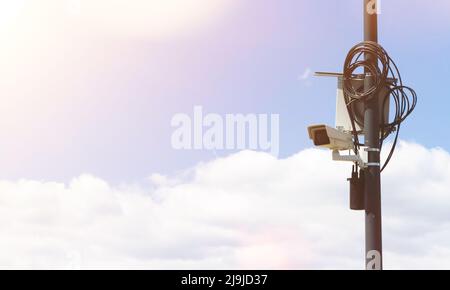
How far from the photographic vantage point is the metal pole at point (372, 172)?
1109cm

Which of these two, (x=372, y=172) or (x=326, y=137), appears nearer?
(x=326, y=137)

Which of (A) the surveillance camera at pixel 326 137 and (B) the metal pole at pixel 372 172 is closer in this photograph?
(A) the surveillance camera at pixel 326 137

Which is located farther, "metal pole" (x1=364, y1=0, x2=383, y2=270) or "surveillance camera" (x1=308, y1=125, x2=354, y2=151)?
"metal pole" (x1=364, y1=0, x2=383, y2=270)

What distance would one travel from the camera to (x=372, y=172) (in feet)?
37.2

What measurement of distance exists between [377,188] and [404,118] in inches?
53.1

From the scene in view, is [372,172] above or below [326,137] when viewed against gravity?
below

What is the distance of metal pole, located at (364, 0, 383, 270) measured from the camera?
36.4ft
